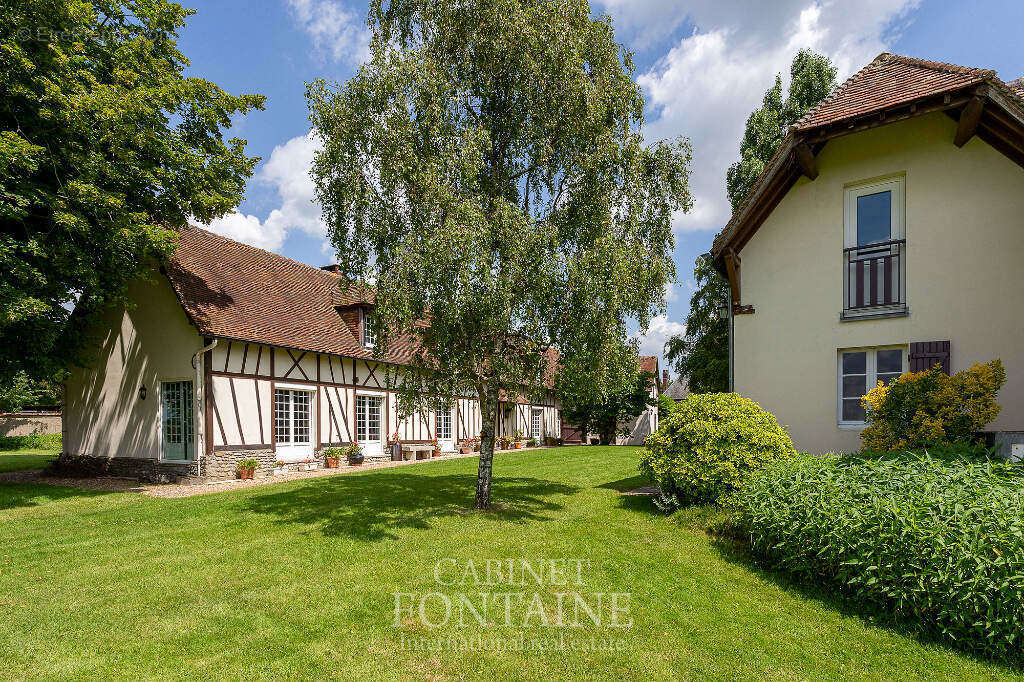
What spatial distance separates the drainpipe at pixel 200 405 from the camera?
13367mm

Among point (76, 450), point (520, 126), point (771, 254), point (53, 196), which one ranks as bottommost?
point (76, 450)

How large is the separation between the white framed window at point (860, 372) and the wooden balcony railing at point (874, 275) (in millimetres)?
731

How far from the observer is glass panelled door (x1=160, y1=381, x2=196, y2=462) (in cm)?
1409

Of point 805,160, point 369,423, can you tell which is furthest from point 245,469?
point 805,160

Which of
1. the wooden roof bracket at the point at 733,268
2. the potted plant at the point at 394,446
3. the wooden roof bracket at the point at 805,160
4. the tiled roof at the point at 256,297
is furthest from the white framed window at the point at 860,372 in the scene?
the potted plant at the point at 394,446

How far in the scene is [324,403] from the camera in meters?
17.1

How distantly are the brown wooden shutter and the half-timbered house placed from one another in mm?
8448

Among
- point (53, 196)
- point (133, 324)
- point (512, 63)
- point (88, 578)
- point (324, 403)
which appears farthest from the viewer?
point (324, 403)

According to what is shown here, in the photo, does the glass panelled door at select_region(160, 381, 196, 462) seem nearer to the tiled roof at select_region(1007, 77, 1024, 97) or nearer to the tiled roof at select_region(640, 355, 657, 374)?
the tiled roof at select_region(1007, 77, 1024, 97)

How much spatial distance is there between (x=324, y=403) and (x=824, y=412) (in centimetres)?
1407

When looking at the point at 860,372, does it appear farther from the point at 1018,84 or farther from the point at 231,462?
the point at 231,462

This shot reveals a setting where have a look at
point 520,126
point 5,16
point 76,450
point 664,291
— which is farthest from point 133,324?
point 664,291

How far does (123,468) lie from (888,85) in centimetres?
1955

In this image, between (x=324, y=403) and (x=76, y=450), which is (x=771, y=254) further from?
(x=76, y=450)
